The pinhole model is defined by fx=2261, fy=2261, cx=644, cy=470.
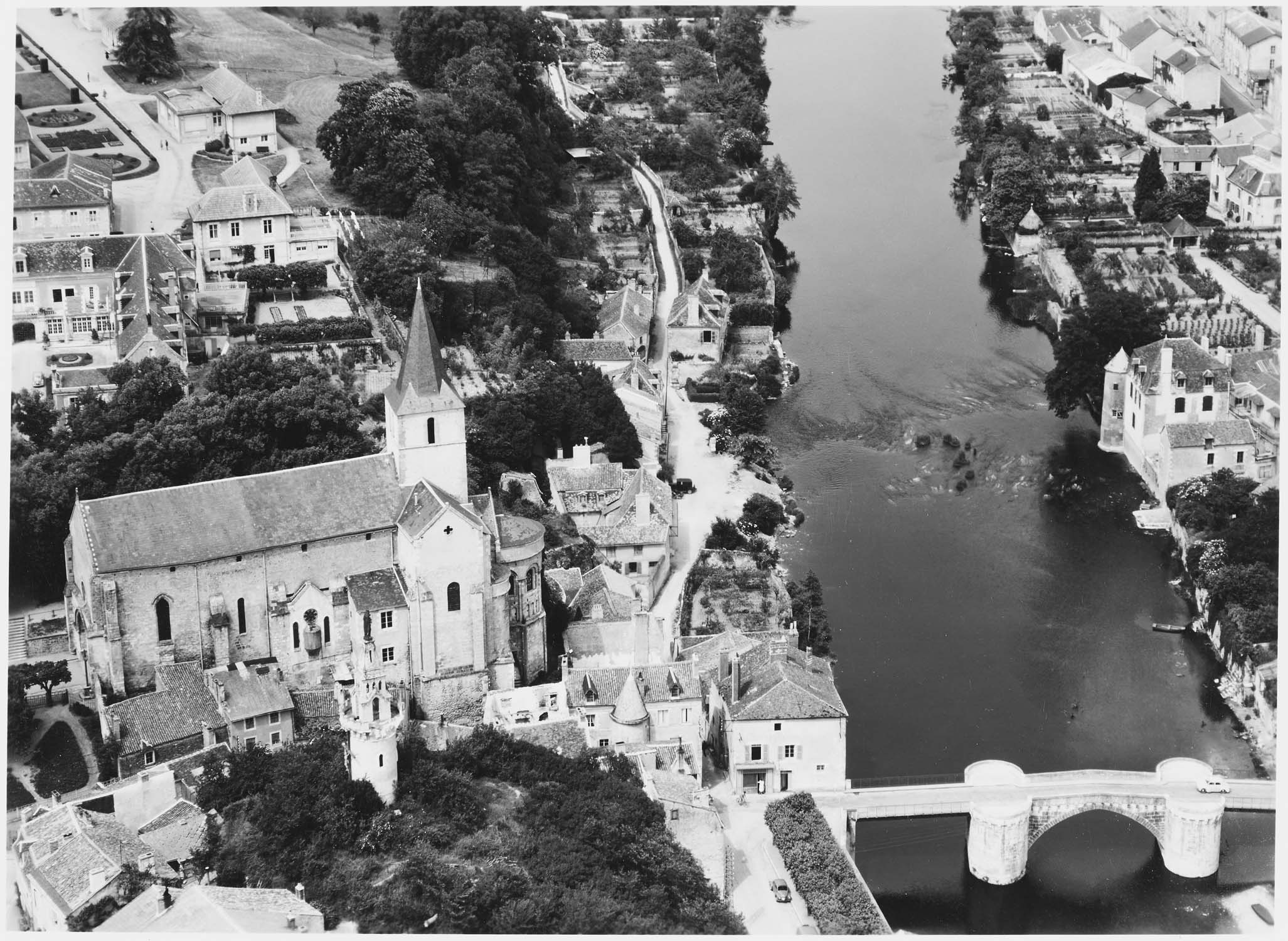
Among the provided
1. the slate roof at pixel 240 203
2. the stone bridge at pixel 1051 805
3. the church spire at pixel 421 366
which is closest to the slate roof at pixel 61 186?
the slate roof at pixel 240 203

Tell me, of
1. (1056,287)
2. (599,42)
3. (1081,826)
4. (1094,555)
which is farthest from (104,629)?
(599,42)

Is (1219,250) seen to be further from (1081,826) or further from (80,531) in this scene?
(80,531)

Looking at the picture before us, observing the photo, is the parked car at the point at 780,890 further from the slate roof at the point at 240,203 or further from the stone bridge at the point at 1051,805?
the slate roof at the point at 240,203

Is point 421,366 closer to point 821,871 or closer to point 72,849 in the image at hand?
point 72,849

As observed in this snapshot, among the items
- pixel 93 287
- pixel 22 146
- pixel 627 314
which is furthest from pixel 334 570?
pixel 22 146

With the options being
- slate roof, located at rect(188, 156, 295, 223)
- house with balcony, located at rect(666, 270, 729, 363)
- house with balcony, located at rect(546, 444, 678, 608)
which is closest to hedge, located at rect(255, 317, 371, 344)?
slate roof, located at rect(188, 156, 295, 223)

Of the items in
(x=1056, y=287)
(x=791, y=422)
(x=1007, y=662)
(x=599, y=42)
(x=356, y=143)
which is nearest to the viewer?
(x=1007, y=662)

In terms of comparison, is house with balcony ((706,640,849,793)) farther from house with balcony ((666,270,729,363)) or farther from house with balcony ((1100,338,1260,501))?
house with balcony ((666,270,729,363))
